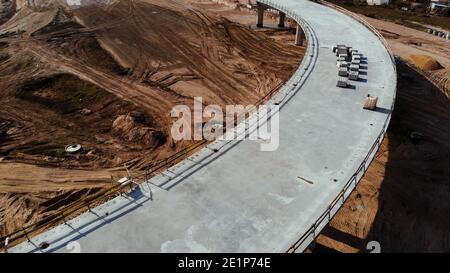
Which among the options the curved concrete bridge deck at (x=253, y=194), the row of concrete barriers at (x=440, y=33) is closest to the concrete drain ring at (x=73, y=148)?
the curved concrete bridge deck at (x=253, y=194)

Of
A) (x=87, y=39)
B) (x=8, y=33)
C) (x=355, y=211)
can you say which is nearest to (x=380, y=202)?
(x=355, y=211)

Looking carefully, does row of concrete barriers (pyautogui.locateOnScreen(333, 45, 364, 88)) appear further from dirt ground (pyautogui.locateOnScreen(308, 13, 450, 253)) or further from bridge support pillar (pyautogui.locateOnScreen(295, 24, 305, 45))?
bridge support pillar (pyautogui.locateOnScreen(295, 24, 305, 45))

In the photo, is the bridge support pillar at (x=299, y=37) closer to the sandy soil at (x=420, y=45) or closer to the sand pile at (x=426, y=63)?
the sandy soil at (x=420, y=45)

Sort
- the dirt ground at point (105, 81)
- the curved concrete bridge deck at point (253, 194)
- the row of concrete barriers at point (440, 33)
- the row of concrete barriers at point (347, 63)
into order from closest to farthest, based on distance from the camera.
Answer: the curved concrete bridge deck at point (253, 194) → the dirt ground at point (105, 81) → the row of concrete barriers at point (347, 63) → the row of concrete barriers at point (440, 33)

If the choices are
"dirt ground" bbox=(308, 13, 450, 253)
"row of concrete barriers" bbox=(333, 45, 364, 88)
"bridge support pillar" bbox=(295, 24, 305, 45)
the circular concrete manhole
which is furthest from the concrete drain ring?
"bridge support pillar" bbox=(295, 24, 305, 45)

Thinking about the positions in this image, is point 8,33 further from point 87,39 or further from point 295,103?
point 295,103
